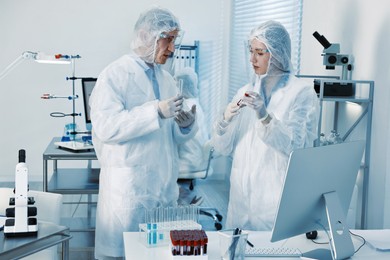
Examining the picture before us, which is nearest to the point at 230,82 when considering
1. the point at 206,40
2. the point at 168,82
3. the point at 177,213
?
the point at 206,40

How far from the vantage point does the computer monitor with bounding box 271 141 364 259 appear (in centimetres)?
183

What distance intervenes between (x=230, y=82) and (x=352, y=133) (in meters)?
2.91

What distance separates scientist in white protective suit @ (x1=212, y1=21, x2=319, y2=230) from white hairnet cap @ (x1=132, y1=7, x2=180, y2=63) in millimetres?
405

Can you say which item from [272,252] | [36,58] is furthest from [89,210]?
[272,252]

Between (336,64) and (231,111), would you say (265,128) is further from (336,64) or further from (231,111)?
(336,64)

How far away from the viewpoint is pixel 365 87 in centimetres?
315

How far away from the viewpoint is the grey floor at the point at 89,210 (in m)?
3.80

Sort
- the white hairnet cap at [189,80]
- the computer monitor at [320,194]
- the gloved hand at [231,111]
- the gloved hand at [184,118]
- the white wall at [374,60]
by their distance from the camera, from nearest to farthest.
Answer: the computer monitor at [320,194]
the gloved hand at [231,111]
the gloved hand at [184,118]
the white wall at [374,60]
the white hairnet cap at [189,80]

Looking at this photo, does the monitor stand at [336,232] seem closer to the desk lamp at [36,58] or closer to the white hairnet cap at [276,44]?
the white hairnet cap at [276,44]

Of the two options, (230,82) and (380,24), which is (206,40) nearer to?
(230,82)

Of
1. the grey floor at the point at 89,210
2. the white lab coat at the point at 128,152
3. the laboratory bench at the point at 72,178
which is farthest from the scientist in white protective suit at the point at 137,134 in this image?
the grey floor at the point at 89,210

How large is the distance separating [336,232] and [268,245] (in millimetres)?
287

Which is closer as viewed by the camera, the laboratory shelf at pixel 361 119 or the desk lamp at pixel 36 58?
the desk lamp at pixel 36 58

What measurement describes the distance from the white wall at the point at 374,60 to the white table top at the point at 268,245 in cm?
69
